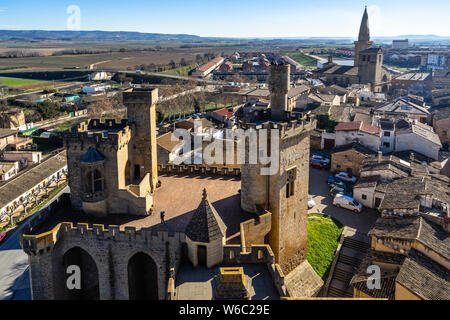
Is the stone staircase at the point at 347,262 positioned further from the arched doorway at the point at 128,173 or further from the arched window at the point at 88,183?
the arched window at the point at 88,183

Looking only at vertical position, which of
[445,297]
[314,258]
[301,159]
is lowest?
[314,258]

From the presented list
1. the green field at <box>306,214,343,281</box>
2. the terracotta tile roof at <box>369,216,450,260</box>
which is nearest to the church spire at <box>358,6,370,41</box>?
the green field at <box>306,214,343,281</box>

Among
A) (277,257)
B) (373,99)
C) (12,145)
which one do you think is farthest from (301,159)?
(373,99)

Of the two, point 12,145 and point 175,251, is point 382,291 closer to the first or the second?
point 175,251

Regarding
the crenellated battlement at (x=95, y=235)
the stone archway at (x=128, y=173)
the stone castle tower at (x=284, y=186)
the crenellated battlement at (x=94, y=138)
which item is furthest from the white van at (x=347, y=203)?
the crenellated battlement at (x=95, y=235)

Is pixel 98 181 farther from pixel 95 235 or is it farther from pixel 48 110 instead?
pixel 48 110

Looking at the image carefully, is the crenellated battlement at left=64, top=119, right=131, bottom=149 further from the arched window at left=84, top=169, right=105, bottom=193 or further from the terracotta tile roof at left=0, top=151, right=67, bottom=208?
the terracotta tile roof at left=0, top=151, right=67, bottom=208
